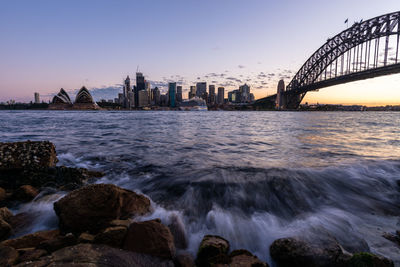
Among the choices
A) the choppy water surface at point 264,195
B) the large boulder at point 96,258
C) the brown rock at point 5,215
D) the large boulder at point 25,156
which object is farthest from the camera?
the large boulder at point 25,156

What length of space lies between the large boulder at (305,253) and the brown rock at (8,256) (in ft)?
7.54

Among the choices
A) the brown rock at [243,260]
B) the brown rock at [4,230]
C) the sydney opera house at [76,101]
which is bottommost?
the brown rock at [243,260]

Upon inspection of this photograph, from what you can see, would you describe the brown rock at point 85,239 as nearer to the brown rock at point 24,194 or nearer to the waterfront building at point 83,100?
the brown rock at point 24,194

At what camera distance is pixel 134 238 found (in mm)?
1889

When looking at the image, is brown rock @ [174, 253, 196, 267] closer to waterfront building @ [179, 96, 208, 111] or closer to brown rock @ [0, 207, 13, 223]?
brown rock @ [0, 207, 13, 223]

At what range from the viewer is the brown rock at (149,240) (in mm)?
1817

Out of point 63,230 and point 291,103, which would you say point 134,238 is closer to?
point 63,230

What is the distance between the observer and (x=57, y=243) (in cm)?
182

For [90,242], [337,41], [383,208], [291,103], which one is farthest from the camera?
[291,103]

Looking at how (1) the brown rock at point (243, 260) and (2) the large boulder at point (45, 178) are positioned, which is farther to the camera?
(2) the large boulder at point (45, 178)

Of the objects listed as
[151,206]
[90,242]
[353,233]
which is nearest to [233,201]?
[151,206]

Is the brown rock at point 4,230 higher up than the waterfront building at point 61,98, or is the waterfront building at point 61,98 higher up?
the waterfront building at point 61,98

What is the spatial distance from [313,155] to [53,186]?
680 cm

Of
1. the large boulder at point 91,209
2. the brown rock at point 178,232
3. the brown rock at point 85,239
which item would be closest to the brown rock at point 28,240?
the large boulder at point 91,209
